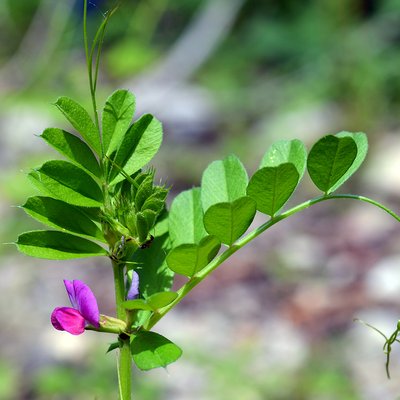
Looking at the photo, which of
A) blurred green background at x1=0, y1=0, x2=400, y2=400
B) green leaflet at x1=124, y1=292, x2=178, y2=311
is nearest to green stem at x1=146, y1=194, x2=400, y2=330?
green leaflet at x1=124, y1=292, x2=178, y2=311

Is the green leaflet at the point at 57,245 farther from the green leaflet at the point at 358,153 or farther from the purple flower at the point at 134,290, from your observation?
the green leaflet at the point at 358,153

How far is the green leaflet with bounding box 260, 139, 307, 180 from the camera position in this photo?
44 centimetres

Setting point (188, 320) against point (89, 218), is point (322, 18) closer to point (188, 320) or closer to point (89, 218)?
point (188, 320)

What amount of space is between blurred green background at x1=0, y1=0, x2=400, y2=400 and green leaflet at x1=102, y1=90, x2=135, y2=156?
0.73m

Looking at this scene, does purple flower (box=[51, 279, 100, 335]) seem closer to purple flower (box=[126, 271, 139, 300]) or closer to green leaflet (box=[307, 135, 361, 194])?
purple flower (box=[126, 271, 139, 300])

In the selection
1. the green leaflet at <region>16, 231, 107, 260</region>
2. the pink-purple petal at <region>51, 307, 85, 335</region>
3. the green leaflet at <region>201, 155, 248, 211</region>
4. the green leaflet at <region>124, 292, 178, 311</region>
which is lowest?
the pink-purple petal at <region>51, 307, 85, 335</region>

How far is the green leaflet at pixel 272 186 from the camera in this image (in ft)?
1.32

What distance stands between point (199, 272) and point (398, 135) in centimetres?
369

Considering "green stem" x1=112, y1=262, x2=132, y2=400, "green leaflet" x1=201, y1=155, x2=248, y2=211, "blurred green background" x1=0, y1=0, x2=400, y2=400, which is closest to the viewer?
"green stem" x1=112, y1=262, x2=132, y2=400

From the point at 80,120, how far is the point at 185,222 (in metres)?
0.07

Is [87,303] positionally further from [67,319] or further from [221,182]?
[221,182]

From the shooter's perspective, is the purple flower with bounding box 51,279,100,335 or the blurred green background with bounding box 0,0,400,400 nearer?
the purple flower with bounding box 51,279,100,335

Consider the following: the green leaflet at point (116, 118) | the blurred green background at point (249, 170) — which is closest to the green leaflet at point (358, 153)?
the green leaflet at point (116, 118)

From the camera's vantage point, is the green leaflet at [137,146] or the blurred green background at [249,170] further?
the blurred green background at [249,170]
